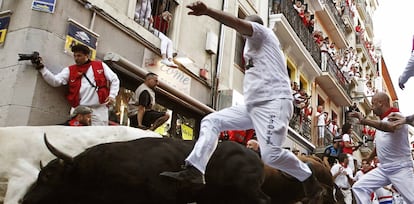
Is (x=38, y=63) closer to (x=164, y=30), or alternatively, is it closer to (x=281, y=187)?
(x=281, y=187)

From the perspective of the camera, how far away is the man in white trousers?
15.3 ft

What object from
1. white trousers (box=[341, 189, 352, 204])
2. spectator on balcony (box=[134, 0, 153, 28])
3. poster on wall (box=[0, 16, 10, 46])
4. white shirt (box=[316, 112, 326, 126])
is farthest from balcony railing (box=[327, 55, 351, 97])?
poster on wall (box=[0, 16, 10, 46])

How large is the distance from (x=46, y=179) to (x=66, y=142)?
1.00 meters

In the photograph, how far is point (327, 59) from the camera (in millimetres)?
24922

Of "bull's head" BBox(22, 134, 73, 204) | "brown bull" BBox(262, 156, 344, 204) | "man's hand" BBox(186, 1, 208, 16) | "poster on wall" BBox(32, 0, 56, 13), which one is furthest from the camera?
"poster on wall" BBox(32, 0, 56, 13)

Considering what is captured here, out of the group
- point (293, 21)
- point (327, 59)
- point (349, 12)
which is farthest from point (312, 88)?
point (349, 12)

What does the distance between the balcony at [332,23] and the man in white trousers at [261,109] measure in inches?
840

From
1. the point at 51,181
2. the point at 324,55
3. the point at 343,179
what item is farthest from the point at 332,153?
the point at 324,55

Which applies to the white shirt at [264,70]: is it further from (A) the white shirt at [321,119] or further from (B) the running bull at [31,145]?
(A) the white shirt at [321,119]

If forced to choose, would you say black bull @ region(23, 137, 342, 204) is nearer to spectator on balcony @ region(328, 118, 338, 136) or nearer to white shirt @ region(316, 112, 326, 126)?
white shirt @ region(316, 112, 326, 126)

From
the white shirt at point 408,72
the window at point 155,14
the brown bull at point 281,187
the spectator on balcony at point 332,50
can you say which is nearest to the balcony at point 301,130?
the spectator on balcony at point 332,50

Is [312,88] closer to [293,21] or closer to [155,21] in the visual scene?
[293,21]

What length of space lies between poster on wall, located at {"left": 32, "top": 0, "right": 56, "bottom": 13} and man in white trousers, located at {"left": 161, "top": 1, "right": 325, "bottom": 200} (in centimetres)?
432

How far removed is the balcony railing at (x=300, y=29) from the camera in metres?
20.2
